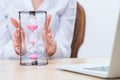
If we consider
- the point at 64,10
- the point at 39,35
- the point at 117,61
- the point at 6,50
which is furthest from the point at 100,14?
the point at 117,61

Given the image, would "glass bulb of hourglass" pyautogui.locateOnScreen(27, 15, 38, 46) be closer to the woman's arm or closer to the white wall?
the woman's arm

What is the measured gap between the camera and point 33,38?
1.15 metres

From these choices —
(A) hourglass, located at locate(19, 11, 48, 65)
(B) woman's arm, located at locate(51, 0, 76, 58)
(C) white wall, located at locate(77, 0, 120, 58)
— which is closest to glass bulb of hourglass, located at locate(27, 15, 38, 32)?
(A) hourglass, located at locate(19, 11, 48, 65)

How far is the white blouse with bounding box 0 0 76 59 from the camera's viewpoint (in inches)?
72.7

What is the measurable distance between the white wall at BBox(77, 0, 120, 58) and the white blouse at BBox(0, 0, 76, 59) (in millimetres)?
435

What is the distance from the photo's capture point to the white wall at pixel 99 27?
90.1 inches

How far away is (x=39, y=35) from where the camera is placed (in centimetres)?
116

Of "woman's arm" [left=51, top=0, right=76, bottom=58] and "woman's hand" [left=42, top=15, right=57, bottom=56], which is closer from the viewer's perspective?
"woman's hand" [left=42, top=15, right=57, bottom=56]

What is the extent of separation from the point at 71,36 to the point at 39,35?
701 millimetres

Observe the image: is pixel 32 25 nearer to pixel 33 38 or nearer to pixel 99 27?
pixel 33 38

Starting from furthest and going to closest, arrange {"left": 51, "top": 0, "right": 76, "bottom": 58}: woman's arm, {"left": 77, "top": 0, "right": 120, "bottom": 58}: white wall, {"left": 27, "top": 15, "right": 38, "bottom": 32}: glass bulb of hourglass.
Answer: {"left": 77, "top": 0, "right": 120, "bottom": 58}: white wall
{"left": 51, "top": 0, "right": 76, "bottom": 58}: woman's arm
{"left": 27, "top": 15, "right": 38, "bottom": 32}: glass bulb of hourglass

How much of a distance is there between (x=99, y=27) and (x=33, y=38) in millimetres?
1284

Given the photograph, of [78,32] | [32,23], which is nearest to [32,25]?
[32,23]

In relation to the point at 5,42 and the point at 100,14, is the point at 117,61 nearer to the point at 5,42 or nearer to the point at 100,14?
the point at 5,42
